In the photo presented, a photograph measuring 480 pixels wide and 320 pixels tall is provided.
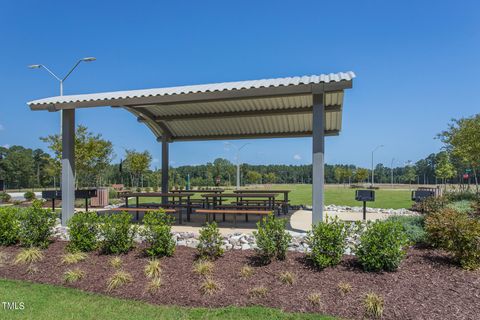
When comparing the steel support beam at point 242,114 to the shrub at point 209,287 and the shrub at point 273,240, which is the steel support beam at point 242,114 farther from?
the shrub at point 209,287

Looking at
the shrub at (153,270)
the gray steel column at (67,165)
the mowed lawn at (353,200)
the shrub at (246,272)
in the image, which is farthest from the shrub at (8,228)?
the mowed lawn at (353,200)

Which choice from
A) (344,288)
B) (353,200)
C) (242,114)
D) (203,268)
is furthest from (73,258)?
(353,200)

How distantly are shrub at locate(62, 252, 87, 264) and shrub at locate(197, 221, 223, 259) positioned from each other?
1997 mm

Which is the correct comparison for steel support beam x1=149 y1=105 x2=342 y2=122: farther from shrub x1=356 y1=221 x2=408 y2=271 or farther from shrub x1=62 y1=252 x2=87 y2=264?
shrub x1=62 y1=252 x2=87 y2=264

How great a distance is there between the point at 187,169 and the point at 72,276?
68.8m

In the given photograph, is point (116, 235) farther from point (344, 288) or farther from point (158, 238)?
point (344, 288)

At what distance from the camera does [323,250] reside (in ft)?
16.8

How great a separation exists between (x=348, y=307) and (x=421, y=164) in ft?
341

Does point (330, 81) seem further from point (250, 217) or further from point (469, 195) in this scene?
point (469, 195)

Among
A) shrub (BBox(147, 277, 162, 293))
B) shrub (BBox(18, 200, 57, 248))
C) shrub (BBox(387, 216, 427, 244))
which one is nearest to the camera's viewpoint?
shrub (BBox(147, 277, 162, 293))

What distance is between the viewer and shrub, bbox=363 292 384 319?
3.84m

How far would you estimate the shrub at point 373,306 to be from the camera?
384cm

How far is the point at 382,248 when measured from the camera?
4.83 metres

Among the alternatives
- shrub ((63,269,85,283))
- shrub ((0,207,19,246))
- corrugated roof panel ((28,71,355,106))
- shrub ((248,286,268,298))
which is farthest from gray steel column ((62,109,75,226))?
shrub ((248,286,268,298))
